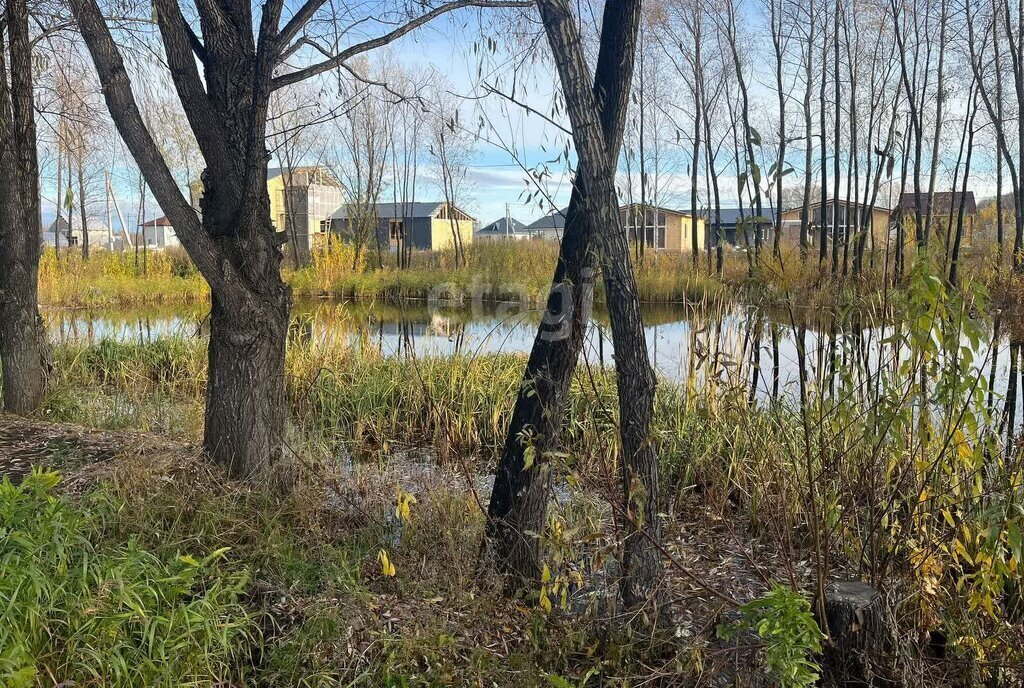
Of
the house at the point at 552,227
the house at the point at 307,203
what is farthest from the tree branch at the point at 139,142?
the house at the point at 307,203

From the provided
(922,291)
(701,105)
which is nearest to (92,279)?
(701,105)

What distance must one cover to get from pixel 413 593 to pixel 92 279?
16.5 metres

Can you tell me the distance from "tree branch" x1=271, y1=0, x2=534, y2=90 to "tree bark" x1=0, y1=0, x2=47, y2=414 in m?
2.33

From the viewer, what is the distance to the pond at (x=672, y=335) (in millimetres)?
2848

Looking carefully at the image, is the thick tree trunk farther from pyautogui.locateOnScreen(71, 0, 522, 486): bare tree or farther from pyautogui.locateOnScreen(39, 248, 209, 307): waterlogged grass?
pyautogui.locateOnScreen(39, 248, 209, 307): waterlogged grass

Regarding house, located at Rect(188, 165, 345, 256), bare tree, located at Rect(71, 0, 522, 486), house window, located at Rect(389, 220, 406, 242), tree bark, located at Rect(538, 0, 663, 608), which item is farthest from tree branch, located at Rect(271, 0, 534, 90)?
house, located at Rect(188, 165, 345, 256)

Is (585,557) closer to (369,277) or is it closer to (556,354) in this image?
(556,354)

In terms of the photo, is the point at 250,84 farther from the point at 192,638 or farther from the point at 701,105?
the point at 701,105

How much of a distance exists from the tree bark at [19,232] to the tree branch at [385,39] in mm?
2330

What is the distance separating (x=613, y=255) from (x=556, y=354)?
0.51 meters

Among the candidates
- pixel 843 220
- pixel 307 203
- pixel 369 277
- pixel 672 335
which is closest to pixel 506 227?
pixel 369 277

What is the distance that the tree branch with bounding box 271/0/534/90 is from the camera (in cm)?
355

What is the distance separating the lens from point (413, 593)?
2654 millimetres

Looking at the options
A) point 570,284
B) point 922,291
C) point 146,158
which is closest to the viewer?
point 922,291
